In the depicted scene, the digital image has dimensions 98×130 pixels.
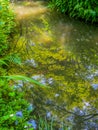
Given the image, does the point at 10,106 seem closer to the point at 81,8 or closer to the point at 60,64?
the point at 60,64

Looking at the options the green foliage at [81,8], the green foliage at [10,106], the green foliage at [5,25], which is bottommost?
the green foliage at [81,8]

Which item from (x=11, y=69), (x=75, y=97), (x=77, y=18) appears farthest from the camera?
(x=77, y=18)

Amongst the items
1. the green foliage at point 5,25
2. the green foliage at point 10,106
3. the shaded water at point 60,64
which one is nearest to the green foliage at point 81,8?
the shaded water at point 60,64

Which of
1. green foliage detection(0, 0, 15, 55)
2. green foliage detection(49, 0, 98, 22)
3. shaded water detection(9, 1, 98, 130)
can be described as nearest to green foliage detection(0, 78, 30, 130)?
shaded water detection(9, 1, 98, 130)

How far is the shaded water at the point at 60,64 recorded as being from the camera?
4.57 meters

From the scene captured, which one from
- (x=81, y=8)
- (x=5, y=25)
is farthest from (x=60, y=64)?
(x=81, y=8)

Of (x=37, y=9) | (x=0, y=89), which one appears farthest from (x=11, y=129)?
(x=37, y=9)

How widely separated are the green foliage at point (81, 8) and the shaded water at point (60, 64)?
21 centimetres

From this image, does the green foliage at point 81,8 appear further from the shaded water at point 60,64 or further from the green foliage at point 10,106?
the green foliage at point 10,106

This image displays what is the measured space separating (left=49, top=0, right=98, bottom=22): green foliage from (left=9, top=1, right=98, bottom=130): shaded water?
8.3 inches

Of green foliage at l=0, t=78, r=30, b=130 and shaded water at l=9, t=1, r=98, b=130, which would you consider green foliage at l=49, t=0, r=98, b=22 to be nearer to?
shaded water at l=9, t=1, r=98, b=130

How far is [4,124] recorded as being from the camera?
3855 millimetres

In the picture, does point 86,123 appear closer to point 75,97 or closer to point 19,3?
point 75,97

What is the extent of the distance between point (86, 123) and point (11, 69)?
6.29ft
